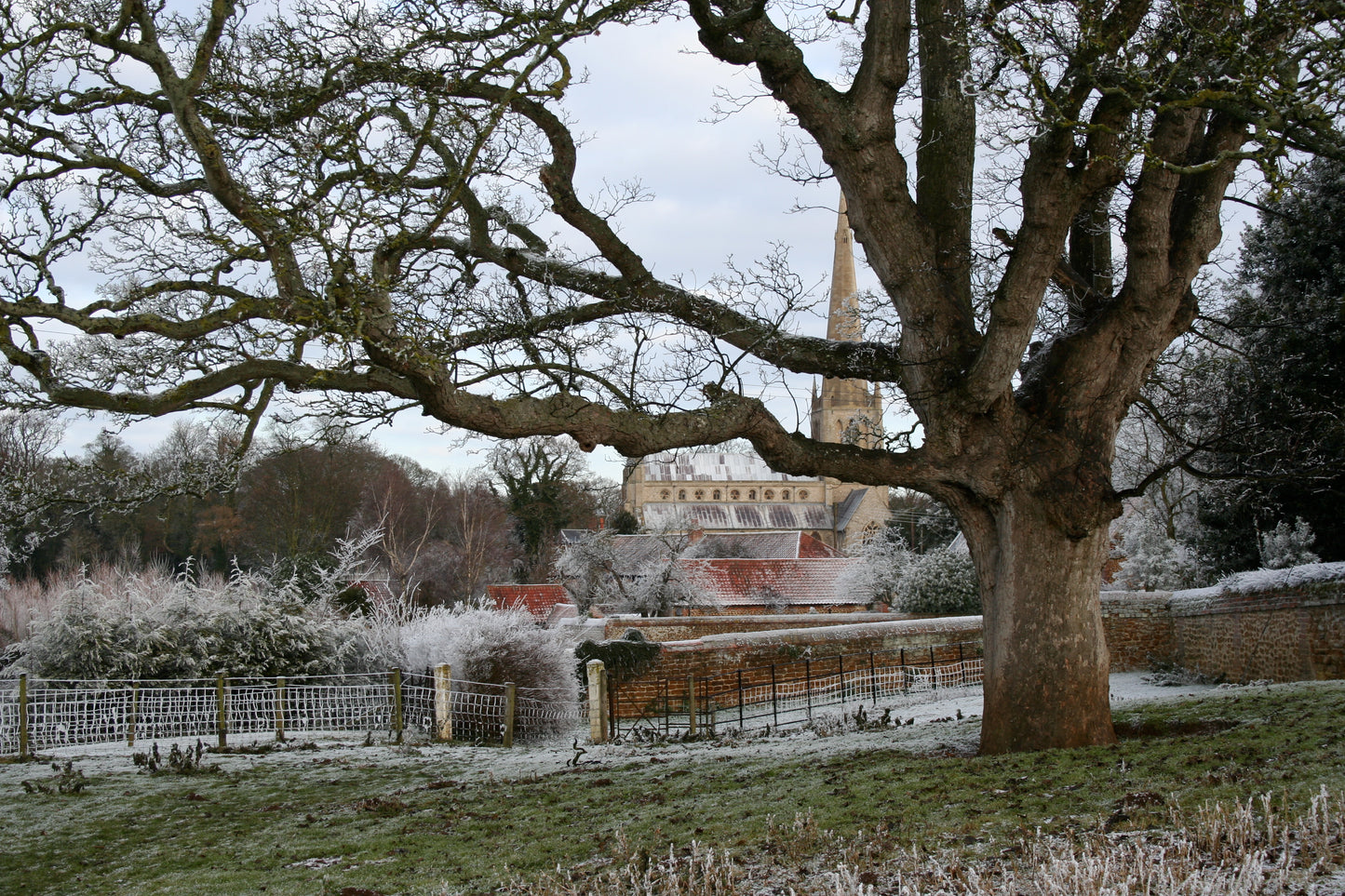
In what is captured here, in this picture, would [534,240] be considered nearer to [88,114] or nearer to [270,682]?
[88,114]

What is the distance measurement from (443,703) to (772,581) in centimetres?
2338

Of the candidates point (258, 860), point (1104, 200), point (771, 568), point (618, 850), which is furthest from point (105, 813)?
point (771, 568)

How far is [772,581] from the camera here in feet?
125

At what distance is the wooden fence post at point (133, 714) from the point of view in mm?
14688

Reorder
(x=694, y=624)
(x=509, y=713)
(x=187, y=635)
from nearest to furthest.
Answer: (x=509, y=713), (x=187, y=635), (x=694, y=624)

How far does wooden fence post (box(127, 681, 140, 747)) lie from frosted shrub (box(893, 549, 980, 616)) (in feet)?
66.7

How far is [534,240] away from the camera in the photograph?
34.2 feet

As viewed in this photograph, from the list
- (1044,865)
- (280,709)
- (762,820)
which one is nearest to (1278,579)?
(762,820)

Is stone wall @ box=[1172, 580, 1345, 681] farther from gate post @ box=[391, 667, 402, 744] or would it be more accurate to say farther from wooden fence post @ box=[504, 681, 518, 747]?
gate post @ box=[391, 667, 402, 744]

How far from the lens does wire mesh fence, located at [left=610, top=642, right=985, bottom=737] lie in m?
17.4

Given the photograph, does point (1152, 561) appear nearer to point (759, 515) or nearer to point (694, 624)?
point (694, 624)

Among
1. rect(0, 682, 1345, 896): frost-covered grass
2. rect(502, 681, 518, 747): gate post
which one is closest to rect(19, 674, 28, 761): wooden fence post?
rect(0, 682, 1345, 896): frost-covered grass

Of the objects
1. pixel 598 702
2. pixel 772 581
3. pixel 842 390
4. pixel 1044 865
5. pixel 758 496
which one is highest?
pixel 842 390

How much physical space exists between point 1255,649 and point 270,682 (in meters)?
16.3
